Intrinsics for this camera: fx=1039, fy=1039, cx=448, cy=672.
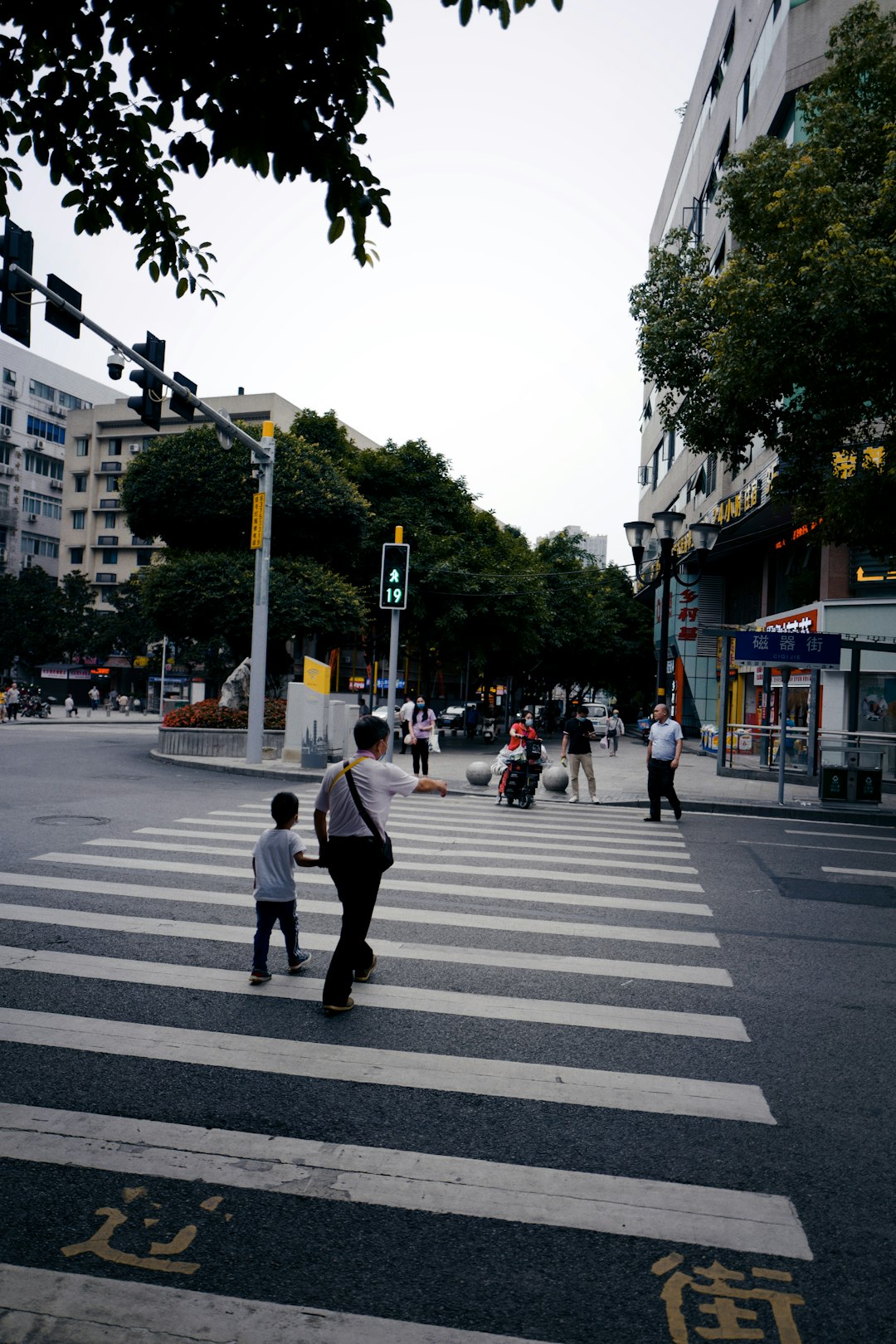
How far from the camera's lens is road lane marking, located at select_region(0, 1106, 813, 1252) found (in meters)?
3.57

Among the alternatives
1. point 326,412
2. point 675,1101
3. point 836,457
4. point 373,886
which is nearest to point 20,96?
point 373,886

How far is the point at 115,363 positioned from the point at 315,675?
29.8 ft

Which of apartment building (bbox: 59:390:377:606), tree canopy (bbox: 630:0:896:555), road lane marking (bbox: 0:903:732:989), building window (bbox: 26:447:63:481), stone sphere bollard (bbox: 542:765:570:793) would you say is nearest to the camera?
road lane marking (bbox: 0:903:732:989)

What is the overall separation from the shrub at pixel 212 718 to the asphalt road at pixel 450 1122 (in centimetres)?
1625

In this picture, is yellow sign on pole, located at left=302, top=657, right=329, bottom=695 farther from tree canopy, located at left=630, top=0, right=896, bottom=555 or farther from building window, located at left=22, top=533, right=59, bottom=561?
building window, located at left=22, top=533, right=59, bottom=561

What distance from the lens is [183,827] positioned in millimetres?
12547

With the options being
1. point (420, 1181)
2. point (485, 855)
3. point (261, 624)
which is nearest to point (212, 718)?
point (261, 624)

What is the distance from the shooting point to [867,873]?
37.2ft

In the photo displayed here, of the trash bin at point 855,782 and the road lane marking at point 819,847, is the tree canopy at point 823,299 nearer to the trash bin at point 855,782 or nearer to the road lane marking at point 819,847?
the trash bin at point 855,782

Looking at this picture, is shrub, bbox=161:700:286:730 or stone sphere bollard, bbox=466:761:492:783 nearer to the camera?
stone sphere bollard, bbox=466:761:492:783

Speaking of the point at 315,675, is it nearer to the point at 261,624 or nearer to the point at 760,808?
the point at 261,624

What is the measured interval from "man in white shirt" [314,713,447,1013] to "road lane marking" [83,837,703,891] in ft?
14.5

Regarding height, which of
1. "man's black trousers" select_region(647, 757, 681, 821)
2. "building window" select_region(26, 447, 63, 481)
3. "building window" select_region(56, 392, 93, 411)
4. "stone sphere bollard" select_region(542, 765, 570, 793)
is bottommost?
"stone sphere bollard" select_region(542, 765, 570, 793)

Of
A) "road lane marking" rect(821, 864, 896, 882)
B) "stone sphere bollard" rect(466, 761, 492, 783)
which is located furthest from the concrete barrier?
"road lane marking" rect(821, 864, 896, 882)
